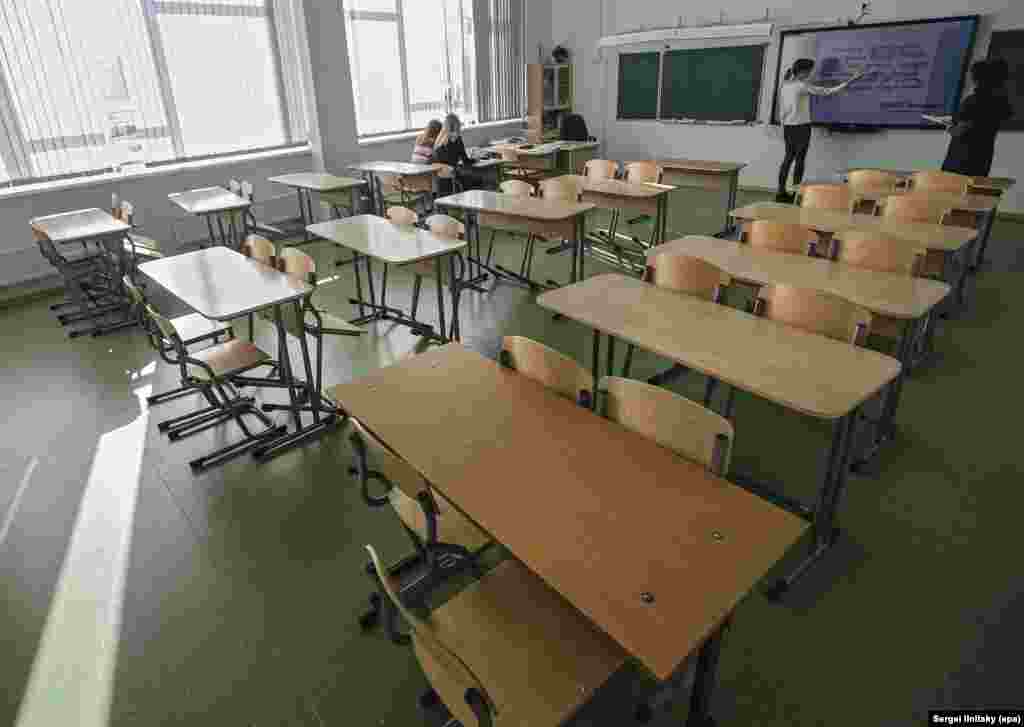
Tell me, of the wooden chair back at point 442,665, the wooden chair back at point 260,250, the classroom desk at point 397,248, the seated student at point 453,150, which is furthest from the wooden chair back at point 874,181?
Answer: the wooden chair back at point 442,665

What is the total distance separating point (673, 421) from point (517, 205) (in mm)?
3405

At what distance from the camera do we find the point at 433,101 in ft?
29.7

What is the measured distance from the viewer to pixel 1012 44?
6312 millimetres

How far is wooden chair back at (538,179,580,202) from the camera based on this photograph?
511 centimetres

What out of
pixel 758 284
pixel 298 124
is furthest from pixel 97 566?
pixel 298 124

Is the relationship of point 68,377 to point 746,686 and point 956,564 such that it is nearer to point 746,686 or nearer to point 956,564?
point 746,686

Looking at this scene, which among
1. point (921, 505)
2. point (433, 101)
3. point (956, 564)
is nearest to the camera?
point (956, 564)

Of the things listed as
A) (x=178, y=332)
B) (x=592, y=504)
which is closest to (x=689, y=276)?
(x=592, y=504)

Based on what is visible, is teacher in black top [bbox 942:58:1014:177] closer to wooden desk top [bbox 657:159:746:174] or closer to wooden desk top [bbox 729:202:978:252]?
wooden desk top [bbox 657:159:746:174]

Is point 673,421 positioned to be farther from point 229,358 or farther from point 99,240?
point 99,240

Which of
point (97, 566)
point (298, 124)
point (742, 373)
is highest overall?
point (298, 124)

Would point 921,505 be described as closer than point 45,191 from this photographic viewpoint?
Yes

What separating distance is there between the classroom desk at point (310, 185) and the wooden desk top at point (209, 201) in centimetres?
63

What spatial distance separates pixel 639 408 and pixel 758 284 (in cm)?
146
